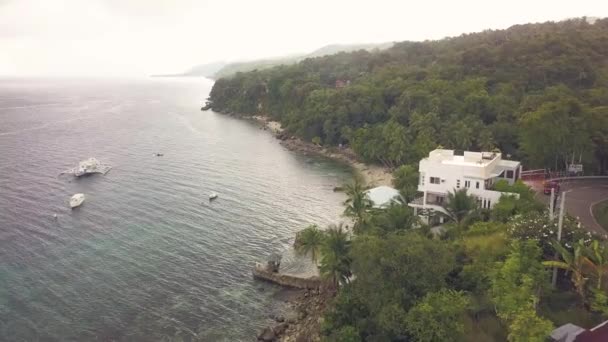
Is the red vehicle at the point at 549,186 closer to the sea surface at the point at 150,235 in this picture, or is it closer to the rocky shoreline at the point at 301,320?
the sea surface at the point at 150,235

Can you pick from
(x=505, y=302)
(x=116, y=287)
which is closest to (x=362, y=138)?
(x=116, y=287)

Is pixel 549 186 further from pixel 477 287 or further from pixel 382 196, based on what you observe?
pixel 477 287

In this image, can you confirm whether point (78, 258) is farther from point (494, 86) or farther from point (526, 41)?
point (526, 41)

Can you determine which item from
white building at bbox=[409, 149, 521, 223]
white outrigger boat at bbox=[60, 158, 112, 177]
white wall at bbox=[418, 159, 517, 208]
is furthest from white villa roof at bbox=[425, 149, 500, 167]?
white outrigger boat at bbox=[60, 158, 112, 177]

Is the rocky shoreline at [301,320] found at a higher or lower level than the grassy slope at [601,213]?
lower

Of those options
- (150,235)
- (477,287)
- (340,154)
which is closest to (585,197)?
(477,287)

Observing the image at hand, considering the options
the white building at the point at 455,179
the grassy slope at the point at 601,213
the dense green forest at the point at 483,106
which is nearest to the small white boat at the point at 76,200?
the white building at the point at 455,179
